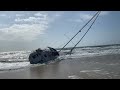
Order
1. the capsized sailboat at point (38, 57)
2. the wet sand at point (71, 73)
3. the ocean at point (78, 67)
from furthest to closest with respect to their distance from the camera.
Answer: the capsized sailboat at point (38, 57)
the ocean at point (78, 67)
the wet sand at point (71, 73)

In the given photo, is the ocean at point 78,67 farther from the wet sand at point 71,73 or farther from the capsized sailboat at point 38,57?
the capsized sailboat at point 38,57

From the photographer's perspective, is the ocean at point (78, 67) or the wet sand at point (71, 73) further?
the ocean at point (78, 67)

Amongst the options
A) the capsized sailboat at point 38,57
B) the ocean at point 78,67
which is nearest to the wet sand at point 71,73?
the ocean at point 78,67

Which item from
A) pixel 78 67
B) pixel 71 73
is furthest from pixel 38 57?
pixel 71 73

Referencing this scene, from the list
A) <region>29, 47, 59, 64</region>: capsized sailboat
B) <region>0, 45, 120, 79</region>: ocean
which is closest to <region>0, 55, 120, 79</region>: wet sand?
<region>0, 45, 120, 79</region>: ocean

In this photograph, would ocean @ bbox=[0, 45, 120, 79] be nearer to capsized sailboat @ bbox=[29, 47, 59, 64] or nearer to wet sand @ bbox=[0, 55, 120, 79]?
wet sand @ bbox=[0, 55, 120, 79]

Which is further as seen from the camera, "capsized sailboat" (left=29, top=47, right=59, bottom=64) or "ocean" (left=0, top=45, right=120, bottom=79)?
"capsized sailboat" (left=29, top=47, right=59, bottom=64)

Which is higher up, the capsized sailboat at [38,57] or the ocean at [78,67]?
the ocean at [78,67]

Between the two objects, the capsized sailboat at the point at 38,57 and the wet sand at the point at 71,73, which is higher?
the wet sand at the point at 71,73

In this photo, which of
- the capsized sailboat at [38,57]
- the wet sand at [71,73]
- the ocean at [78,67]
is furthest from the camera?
the capsized sailboat at [38,57]
